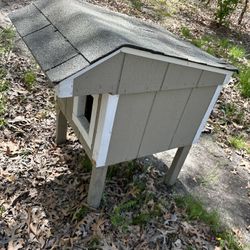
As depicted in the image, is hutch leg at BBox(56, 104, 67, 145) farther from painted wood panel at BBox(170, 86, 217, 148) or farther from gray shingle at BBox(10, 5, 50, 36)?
painted wood panel at BBox(170, 86, 217, 148)

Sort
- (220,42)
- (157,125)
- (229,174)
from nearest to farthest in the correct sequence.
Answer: (157,125) → (229,174) → (220,42)

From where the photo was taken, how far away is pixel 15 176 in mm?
3215

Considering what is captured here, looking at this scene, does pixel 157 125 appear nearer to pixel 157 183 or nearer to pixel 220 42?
pixel 157 183

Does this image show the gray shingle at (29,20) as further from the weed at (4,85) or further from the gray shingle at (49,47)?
the weed at (4,85)

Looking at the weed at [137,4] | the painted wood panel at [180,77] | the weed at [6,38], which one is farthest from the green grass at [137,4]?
the painted wood panel at [180,77]

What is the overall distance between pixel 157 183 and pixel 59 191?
3.80ft

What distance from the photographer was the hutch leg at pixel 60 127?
11.5 ft

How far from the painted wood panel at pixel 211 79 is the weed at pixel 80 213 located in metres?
1.64

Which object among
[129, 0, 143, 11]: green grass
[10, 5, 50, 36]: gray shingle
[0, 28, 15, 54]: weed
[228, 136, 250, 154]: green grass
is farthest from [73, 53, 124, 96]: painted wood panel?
[129, 0, 143, 11]: green grass

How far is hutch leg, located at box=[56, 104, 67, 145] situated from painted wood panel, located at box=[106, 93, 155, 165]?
1.17m

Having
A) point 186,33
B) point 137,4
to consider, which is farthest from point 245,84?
point 137,4

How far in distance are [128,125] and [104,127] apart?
0.85ft

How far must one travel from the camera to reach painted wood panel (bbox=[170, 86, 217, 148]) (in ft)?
9.08

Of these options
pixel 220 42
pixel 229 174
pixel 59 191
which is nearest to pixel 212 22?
pixel 220 42
